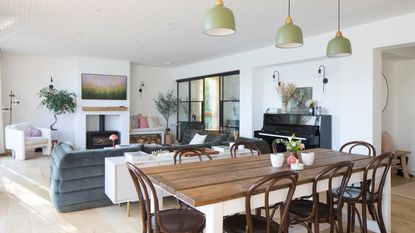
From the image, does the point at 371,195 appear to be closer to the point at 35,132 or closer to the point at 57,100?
the point at 57,100

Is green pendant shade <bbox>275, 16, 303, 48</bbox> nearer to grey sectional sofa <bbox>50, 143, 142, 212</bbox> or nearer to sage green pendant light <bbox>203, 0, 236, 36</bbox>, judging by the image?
sage green pendant light <bbox>203, 0, 236, 36</bbox>

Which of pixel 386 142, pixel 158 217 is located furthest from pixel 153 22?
pixel 386 142

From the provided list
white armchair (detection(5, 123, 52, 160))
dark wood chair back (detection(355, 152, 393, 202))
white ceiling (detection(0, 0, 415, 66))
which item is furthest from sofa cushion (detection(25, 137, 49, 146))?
dark wood chair back (detection(355, 152, 393, 202))

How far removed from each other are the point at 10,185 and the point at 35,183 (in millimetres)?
367

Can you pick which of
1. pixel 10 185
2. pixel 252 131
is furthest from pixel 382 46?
pixel 10 185

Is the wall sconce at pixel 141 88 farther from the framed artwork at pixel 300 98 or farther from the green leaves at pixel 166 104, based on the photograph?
the framed artwork at pixel 300 98

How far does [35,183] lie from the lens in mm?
5109

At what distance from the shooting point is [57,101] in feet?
26.1

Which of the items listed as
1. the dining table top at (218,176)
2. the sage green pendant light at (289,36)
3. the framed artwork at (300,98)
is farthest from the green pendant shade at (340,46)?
the framed artwork at (300,98)

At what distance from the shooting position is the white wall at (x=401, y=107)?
613cm

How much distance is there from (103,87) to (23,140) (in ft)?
8.53

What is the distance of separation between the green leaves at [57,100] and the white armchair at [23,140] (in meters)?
0.67

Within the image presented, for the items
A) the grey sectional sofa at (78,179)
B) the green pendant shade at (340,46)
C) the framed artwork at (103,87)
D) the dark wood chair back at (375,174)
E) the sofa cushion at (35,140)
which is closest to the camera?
the dark wood chair back at (375,174)

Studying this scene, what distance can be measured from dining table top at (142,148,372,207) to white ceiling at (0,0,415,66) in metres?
2.22
